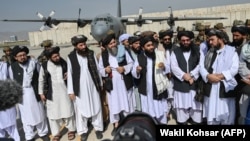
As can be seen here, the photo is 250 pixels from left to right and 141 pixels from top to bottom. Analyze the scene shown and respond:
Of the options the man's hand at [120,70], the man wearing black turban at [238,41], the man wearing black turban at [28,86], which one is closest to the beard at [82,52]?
the man's hand at [120,70]

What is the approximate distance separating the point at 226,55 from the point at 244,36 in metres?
0.78

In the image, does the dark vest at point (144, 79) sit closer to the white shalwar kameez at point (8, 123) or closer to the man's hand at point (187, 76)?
the man's hand at point (187, 76)

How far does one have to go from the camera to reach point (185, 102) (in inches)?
189

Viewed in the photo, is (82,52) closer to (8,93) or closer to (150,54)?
(150,54)

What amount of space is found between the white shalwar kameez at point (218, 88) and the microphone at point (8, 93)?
318 cm

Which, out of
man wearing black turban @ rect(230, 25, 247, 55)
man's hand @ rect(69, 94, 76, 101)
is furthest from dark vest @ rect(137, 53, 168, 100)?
man wearing black turban @ rect(230, 25, 247, 55)

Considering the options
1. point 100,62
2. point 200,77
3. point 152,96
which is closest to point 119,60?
point 100,62

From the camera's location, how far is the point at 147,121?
1.26 meters

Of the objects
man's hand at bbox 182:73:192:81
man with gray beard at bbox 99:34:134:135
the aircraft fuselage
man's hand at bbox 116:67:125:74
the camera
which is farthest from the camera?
the aircraft fuselage

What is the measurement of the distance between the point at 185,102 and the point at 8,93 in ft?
12.5

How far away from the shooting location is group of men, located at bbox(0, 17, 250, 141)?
4.58 meters

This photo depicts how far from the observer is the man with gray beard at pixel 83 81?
4.71 metres

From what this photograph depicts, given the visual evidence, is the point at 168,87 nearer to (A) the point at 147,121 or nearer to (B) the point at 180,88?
(B) the point at 180,88

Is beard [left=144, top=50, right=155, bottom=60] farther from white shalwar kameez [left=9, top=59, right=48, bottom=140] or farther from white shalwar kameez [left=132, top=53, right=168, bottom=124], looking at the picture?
white shalwar kameez [left=9, top=59, right=48, bottom=140]
